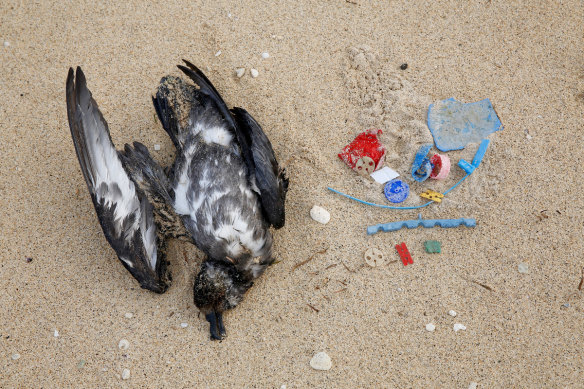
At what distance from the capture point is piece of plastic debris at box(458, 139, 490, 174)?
2803 mm

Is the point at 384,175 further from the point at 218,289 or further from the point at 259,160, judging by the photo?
the point at 218,289

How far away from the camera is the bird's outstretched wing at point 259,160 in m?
2.50

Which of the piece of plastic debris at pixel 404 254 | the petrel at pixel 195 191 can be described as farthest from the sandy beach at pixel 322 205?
the petrel at pixel 195 191

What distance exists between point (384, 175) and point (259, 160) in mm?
924

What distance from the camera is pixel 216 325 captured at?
2.58 m

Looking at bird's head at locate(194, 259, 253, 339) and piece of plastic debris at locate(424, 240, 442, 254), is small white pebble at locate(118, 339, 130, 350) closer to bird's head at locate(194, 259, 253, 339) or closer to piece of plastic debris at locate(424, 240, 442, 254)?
bird's head at locate(194, 259, 253, 339)

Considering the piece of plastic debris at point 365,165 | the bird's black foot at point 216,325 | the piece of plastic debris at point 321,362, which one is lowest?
the piece of plastic debris at point 321,362

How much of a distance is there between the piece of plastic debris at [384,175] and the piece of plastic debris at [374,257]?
486mm

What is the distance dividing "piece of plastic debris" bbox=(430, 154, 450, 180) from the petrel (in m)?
1.02

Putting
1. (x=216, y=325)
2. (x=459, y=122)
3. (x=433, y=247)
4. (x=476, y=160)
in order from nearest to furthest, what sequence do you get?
Result: 1. (x=216, y=325)
2. (x=433, y=247)
3. (x=476, y=160)
4. (x=459, y=122)

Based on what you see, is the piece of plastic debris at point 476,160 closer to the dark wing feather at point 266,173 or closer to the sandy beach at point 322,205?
the sandy beach at point 322,205

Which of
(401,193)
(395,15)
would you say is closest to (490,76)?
(395,15)

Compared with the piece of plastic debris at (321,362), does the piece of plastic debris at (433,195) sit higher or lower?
higher

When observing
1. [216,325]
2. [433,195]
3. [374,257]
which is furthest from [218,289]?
[433,195]
